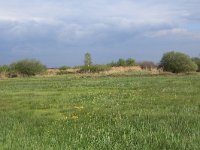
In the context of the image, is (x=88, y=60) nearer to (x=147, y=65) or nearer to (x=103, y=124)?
(x=147, y=65)

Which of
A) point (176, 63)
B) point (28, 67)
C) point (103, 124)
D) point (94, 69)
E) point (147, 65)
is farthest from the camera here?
point (147, 65)

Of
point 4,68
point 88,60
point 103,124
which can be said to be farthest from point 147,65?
point 103,124

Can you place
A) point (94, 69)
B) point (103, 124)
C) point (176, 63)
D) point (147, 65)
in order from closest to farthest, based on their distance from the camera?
point (103, 124)
point (176, 63)
point (94, 69)
point (147, 65)

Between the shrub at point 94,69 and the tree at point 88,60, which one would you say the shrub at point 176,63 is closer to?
the shrub at point 94,69

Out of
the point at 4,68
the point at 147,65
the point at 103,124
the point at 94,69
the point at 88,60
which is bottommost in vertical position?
the point at 103,124

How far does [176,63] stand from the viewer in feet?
221

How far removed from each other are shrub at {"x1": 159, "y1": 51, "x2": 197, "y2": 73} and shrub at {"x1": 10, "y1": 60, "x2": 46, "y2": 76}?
57.1 ft

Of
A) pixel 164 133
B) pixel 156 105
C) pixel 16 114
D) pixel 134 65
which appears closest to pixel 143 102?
pixel 156 105

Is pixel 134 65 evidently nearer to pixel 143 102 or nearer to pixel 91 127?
pixel 143 102

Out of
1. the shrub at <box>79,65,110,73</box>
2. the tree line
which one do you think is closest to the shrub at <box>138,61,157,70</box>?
the tree line

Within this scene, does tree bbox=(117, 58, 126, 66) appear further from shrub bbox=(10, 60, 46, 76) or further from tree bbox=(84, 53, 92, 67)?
shrub bbox=(10, 60, 46, 76)

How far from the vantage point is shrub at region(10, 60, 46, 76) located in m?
73.1

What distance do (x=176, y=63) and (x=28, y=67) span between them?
817 inches

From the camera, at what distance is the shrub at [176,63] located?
6744 centimetres
